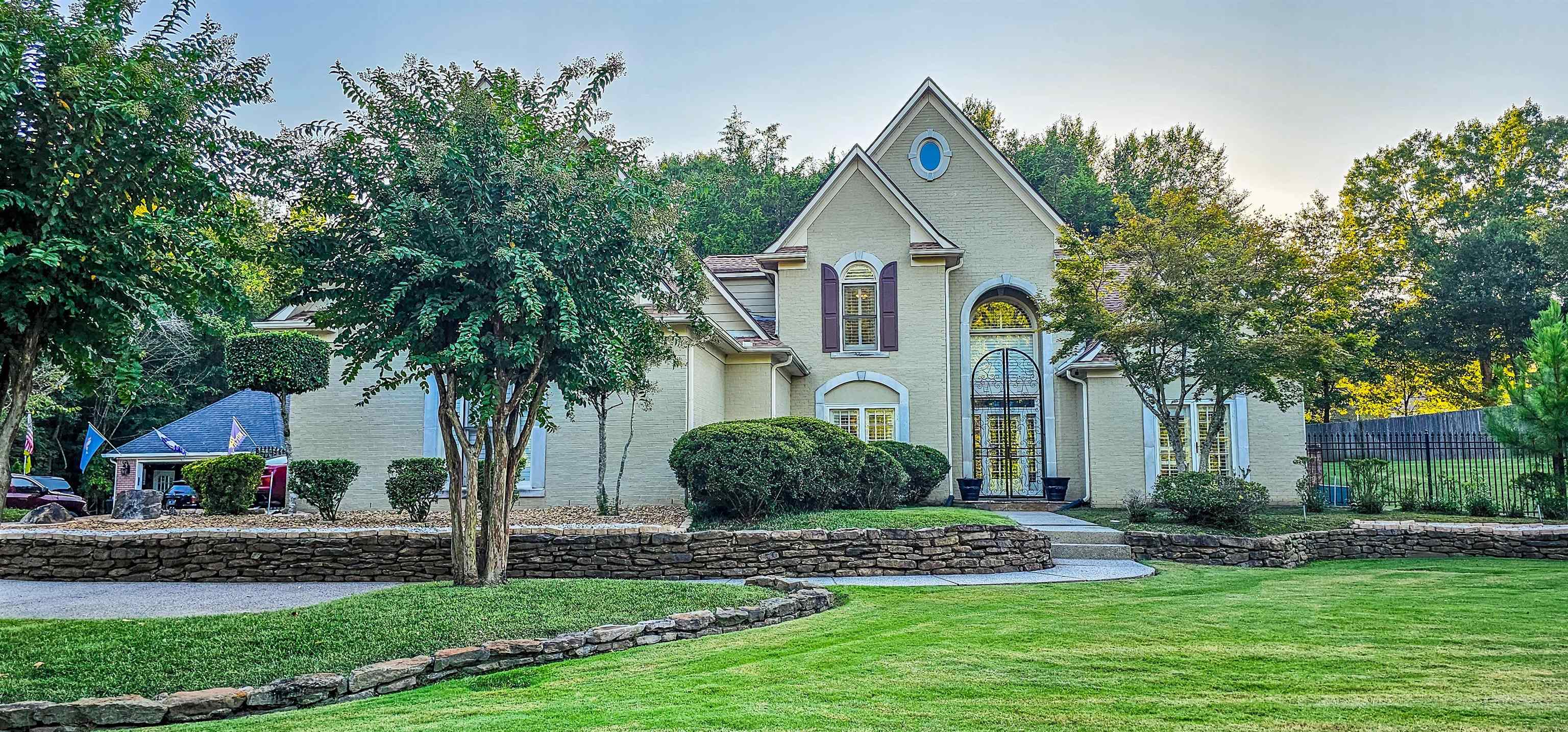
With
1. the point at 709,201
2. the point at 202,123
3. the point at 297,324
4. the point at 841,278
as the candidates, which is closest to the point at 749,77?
the point at 841,278

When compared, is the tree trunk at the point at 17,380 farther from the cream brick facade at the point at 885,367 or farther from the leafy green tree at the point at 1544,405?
the leafy green tree at the point at 1544,405

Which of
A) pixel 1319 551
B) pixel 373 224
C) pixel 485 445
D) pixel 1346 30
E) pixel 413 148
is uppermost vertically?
pixel 1346 30

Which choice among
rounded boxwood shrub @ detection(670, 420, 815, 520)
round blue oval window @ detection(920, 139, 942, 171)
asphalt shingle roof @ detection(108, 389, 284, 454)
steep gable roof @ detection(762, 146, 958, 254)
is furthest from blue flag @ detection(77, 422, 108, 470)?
round blue oval window @ detection(920, 139, 942, 171)

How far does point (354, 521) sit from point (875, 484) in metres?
7.89

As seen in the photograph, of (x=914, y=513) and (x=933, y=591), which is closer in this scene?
(x=933, y=591)

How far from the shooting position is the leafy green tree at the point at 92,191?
6.20 meters

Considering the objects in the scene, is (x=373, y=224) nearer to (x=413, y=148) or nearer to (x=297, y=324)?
(x=413, y=148)

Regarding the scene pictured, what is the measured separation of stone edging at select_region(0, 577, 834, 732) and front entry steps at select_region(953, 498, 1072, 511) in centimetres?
1223

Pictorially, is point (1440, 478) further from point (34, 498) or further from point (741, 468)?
point (34, 498)

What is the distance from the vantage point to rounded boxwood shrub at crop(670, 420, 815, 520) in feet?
41.2

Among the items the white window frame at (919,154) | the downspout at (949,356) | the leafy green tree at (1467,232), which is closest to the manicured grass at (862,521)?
the downspout at (949,356)

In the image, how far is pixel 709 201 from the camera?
37719 mm

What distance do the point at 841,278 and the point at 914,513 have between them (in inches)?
326

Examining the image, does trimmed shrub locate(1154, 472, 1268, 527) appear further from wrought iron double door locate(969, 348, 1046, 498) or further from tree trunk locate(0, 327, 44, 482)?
tree trunk locate(0, 327, 44, 482)
